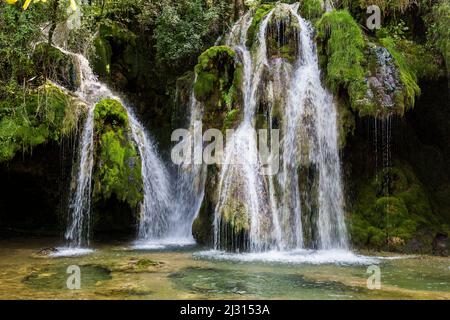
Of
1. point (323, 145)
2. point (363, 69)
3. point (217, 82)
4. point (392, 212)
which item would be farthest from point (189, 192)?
point (363, 69)

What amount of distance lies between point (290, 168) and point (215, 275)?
4.53 metres

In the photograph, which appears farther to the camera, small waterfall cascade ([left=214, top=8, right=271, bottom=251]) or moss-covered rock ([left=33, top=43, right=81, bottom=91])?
moss-covered rock ([left=33, top=43, right=81, bottom=91])

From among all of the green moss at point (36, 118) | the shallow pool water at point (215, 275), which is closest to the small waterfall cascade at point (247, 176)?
the shallow pool water at point (215, 275)

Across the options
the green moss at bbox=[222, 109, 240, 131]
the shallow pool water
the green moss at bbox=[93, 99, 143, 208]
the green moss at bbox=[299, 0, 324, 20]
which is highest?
the green moss at bbox=[299, 0, 324, 20]

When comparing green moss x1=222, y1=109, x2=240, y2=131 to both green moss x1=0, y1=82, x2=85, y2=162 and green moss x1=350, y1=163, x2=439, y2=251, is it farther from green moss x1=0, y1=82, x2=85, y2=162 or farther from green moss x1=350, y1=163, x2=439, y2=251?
green moss x1=0, y1=82, x2=85, y2=162

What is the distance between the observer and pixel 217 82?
13.1 metres

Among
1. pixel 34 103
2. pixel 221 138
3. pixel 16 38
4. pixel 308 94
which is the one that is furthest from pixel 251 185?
pixel 16 38

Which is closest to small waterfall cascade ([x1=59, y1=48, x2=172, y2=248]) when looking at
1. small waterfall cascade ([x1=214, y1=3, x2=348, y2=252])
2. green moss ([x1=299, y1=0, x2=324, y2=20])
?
small waterfall cascade ([x1=214, y1=3, x2=348, y2=252])

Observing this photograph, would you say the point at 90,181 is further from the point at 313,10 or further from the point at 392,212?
the point at 313,10

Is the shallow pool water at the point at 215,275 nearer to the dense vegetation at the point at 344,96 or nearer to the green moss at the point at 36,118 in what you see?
the dense vegetation at the point at 344,96

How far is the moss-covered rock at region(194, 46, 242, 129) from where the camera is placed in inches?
512

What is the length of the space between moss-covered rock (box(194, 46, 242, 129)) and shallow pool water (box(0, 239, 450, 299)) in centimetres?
382

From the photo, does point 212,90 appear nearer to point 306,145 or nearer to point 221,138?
point 221,138

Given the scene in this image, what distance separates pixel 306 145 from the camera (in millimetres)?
12031
